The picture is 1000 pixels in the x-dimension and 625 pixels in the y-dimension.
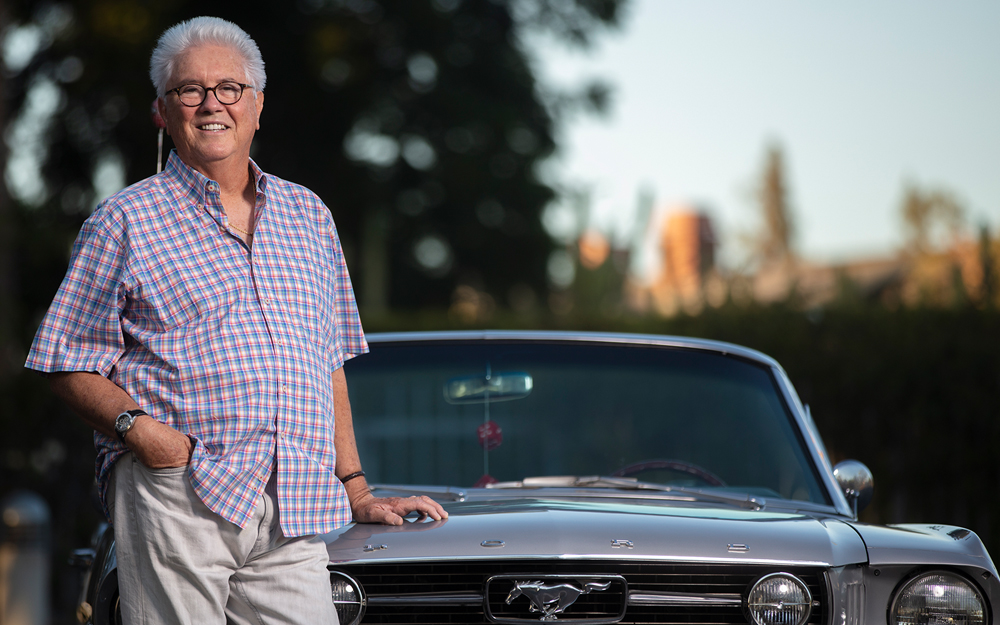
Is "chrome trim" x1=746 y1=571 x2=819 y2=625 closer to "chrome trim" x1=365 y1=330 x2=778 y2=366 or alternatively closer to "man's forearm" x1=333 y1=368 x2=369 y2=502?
"man's forearm" x1=333 y1=368 x2=369 y2=502

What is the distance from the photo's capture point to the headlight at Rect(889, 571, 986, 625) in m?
2.35

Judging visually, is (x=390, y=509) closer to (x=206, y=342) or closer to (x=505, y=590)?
(x=505, y=590)

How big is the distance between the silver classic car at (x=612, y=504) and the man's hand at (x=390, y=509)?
32 mm

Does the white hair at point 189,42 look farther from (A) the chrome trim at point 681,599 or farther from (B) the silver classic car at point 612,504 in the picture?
(A) the chrome trim at point 681,599

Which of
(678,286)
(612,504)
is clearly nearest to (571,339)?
(612,504)

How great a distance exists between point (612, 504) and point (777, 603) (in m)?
0.55

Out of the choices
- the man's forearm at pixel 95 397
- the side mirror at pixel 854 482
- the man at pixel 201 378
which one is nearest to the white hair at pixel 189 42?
the man at pixel 201 378

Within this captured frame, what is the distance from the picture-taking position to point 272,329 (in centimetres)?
218

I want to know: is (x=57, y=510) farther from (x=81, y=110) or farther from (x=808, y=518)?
(x=81, y=110)

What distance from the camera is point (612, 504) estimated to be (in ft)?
8.96

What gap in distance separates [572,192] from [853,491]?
15.2 meters

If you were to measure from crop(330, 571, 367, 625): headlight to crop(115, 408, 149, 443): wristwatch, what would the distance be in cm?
58

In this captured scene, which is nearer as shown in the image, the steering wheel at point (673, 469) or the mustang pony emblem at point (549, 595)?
the mustang pony emblem at point (549, 595)

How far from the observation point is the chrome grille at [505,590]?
230 cm
